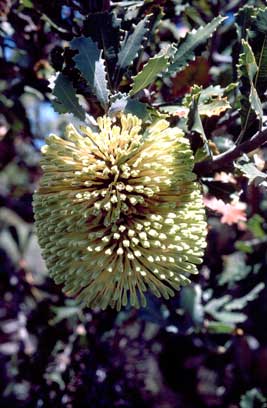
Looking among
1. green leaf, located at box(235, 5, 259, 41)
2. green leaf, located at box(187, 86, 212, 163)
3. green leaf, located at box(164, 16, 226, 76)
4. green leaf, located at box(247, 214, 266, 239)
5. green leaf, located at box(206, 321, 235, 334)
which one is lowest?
green leaf, located at box(206, 321, 235, 334)

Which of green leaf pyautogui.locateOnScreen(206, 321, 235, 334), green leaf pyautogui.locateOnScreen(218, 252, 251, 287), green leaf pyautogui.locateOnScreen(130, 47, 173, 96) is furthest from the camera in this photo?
green leaf pyautogui.locateOnScreen(218, 252, 251, 287)

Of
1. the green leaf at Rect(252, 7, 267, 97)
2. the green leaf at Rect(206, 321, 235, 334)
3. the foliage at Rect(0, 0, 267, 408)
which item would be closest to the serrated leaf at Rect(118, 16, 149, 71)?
the foliage at Rect(0, 0, 267, 408)

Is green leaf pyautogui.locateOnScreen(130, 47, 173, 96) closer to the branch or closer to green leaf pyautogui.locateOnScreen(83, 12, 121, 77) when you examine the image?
green leaf pyautogui.locateOnScreen(83, 12, 121, 77)

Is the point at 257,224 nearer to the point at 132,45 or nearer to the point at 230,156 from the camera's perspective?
the point at 230,156

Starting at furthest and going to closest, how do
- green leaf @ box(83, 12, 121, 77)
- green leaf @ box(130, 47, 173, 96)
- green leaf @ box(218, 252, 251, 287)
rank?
green leaf @ box(218, 252, 251, 287) < green leaf @ box(83, 12, 121, 77) < green leaf @ box(130, 47, 173, 96)

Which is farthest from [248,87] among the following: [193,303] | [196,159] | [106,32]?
[193,303]

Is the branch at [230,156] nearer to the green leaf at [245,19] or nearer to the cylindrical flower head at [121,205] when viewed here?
the cylindrical flower head at [121,205]

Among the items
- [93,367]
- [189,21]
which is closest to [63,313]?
[93,367]
